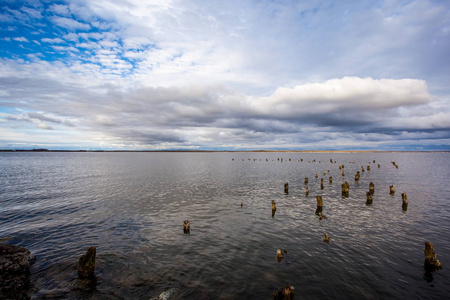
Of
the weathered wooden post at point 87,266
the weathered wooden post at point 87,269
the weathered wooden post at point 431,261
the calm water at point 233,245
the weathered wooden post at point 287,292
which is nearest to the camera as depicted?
the weathered wooden post at point 287,292

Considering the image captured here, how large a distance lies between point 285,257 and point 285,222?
7.14 m

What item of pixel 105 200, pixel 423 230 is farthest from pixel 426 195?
pixel 105 200

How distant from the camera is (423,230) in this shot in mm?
19016

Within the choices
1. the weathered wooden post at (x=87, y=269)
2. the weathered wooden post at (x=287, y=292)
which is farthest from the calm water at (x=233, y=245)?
the weathered wooden post at (x=287, y=292)

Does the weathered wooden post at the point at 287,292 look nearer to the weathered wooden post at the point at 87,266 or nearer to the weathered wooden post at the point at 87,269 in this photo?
the weathered wooden post at the point at 87,269

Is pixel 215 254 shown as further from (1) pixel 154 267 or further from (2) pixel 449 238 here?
(2) pixel 449 238

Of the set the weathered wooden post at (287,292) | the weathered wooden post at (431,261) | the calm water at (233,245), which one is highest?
the weathered wooden post at (287,292)

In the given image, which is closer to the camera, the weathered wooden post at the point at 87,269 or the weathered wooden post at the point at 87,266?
the weathered wooden post at the point at 87,269

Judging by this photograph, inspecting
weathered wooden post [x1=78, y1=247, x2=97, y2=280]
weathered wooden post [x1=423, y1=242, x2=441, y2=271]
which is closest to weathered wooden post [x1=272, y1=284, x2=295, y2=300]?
weathered wooden post [x1=423, y1=242, x2=441, y2=271]

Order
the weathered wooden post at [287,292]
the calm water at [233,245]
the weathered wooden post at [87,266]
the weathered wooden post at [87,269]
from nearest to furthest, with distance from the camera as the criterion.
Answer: the weathered wooden post at [287,292] → the calm water at [233,245] → the weathered wooden post at [87,269] → the weathered wooden post at [87,266]

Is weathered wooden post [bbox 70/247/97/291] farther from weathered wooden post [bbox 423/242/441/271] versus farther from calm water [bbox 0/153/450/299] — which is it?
weathered wooden post [bbox 423/242/441/271]

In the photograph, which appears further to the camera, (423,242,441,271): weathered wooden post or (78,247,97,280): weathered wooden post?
(423,242,441,271): weathered wooden post

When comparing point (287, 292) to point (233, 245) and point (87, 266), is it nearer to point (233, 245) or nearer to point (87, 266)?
point (233, 245)

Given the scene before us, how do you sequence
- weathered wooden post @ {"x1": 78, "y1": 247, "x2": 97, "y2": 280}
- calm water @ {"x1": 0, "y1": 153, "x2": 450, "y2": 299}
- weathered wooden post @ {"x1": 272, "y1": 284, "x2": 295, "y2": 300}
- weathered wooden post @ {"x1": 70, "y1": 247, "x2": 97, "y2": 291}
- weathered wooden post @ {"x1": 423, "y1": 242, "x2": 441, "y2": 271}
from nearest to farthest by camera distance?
weathered wooden post @ {"x1": 272, "y1": 284, "x2": 295, "y2": 300}
calm water @ {"x1": 0, "y1": 153, "x2": 450, "y2": 299}
weathered wooden post @ {"x1": 70, "y1": 247, "x2": 97, "y2": 291}
weathered wooden post @ {"x1": 78, "y1": 247, "x2": 97, "y2": 280}
weathered wooden post @ {"x1": 423, "y1": 242, "x2": 441, "y2": 271}
